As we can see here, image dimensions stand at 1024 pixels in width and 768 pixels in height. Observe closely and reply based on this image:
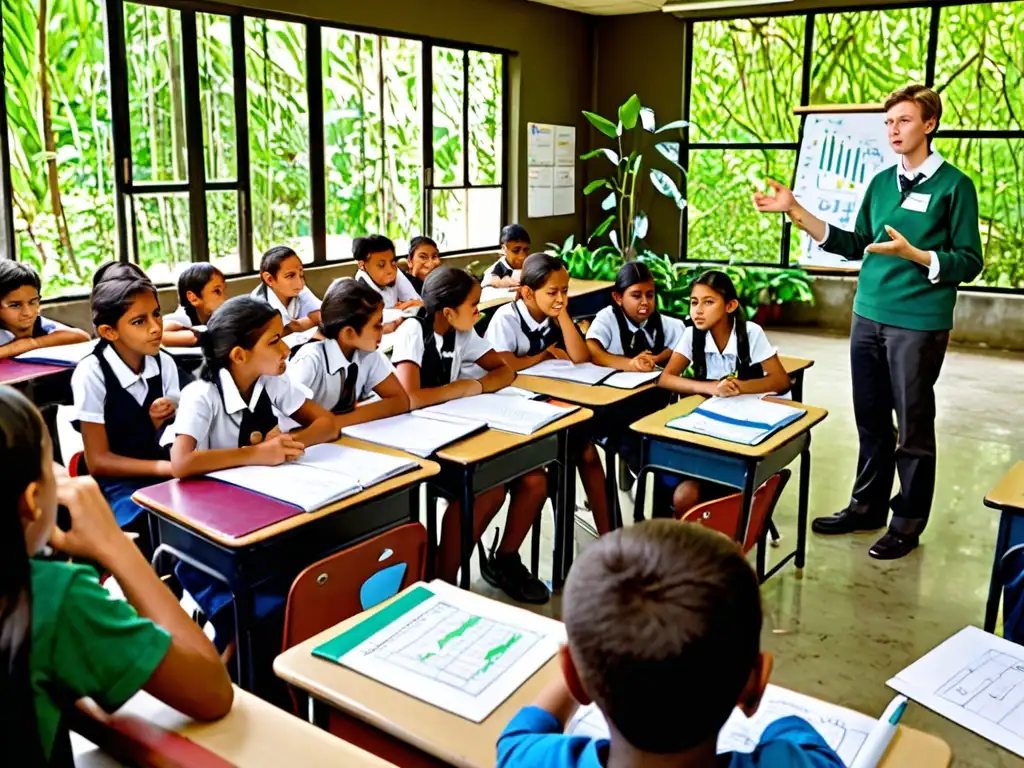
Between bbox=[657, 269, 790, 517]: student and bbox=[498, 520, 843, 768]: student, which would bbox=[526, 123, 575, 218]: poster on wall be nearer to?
bbox=[657, 269, 790, 517]: student

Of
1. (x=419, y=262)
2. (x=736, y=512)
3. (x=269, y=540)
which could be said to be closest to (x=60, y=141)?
(x=419, y=262)

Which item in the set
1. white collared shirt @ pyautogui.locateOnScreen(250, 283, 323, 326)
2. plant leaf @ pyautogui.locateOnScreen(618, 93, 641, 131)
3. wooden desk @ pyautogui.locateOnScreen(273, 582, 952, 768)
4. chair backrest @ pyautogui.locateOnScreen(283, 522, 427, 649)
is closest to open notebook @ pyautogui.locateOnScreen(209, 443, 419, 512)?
chair backrest @ pyautogui.locateOnScreen(283, 522, 427, 649)

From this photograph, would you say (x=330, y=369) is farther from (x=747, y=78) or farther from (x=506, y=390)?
(x=747, y=78)

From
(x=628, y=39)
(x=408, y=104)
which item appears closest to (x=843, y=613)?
(x=408, y=104)

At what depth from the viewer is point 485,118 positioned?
7469 millimetres

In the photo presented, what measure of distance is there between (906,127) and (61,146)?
3.97 metres

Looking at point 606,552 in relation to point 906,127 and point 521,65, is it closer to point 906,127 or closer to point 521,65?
point 906,127

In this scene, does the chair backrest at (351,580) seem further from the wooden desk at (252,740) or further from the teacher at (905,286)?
the teacher at (905,286)

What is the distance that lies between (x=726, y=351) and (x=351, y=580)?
1.84m

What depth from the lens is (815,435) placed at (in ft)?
15.4

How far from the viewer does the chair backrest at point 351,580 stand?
1.72 metres

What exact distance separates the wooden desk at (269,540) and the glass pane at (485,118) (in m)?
5.65

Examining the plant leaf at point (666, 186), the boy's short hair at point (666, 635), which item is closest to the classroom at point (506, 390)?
the boy's short hair at point (666, 635)

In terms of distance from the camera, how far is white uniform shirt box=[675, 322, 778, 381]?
127 inches
